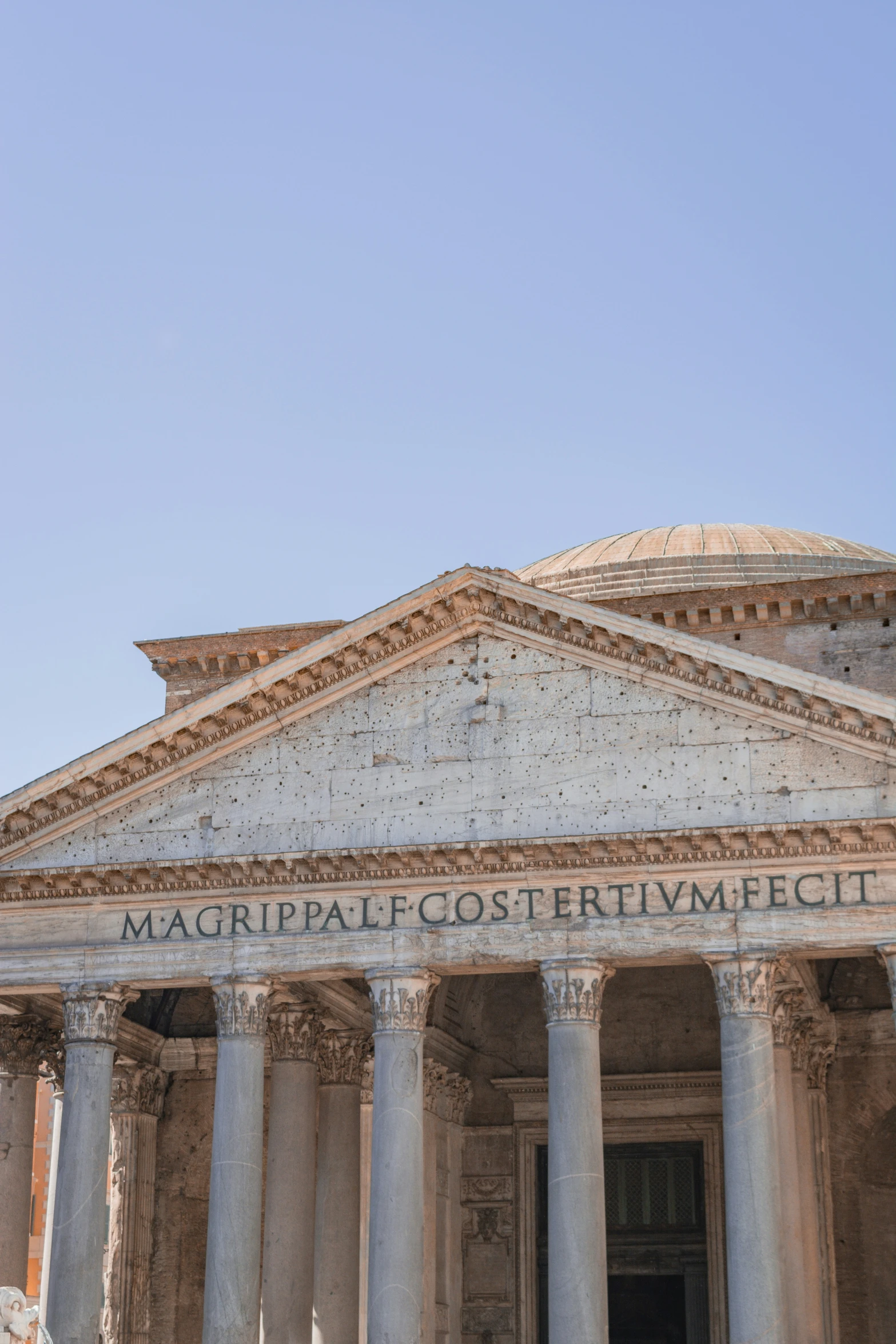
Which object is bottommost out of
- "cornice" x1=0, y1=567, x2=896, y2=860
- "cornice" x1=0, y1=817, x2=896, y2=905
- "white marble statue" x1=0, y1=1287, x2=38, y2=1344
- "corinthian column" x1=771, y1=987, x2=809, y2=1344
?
"white marble statue" x1=0, y1=1287, x2=38, y2=1344

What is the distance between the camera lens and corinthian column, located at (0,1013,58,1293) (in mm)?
20469

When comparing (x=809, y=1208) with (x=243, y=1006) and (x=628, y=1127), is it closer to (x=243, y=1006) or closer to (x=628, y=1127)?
(x=628, y=1127)

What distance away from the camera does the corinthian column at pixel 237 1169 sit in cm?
1802

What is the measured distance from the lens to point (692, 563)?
30.0m

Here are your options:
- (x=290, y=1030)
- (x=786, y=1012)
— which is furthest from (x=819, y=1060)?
(x=290, y=1030)

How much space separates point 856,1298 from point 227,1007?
8965mm

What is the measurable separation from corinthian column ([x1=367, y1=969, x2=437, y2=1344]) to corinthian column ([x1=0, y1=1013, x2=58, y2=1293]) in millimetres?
4893

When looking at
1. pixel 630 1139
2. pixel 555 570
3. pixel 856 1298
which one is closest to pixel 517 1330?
pixel 630 1139

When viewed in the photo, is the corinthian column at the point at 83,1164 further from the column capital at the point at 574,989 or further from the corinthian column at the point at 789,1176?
the corinthian column at the point at 789,1176

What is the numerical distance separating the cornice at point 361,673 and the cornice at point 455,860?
2.48ft

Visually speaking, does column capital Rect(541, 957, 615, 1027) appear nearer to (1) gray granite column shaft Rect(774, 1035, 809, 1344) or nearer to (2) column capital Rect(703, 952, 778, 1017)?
(2) column capital Rect(703, 952, 778, 1017)

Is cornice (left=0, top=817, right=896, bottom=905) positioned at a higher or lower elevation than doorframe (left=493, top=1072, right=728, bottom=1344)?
higher

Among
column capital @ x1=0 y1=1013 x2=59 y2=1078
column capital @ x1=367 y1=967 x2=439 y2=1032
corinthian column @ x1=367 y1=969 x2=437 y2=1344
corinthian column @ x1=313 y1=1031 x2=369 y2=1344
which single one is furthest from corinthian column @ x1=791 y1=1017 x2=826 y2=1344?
column capital @ x1=0 y1=1013 x2=59 y2=1078

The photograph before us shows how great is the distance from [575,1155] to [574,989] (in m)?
1.65
